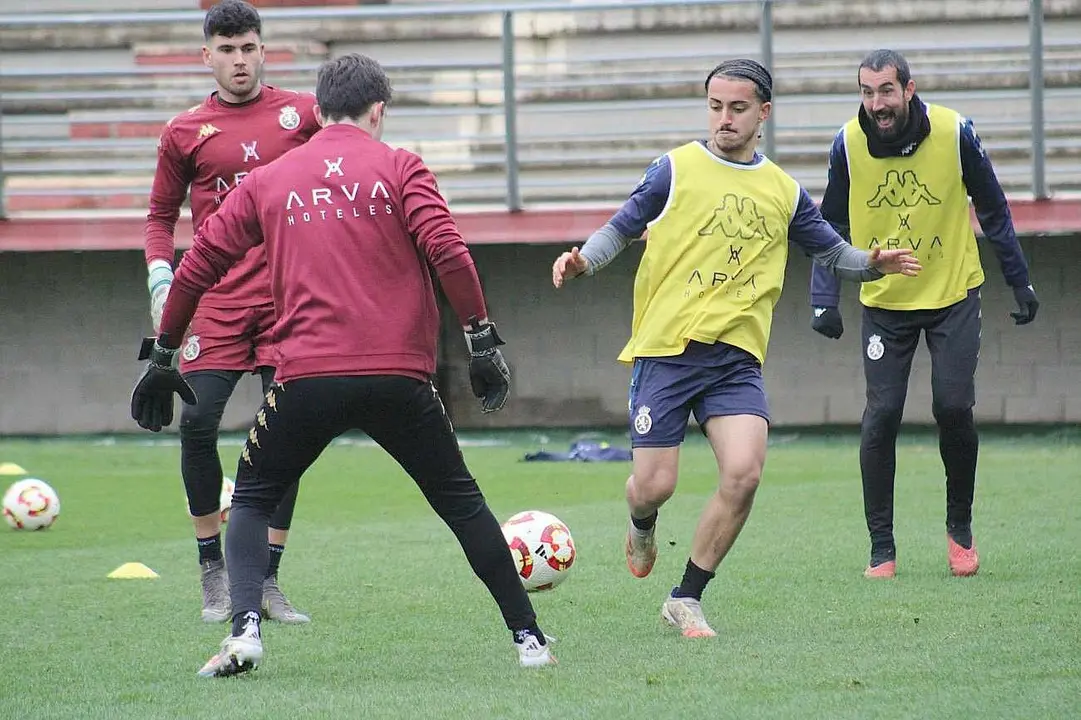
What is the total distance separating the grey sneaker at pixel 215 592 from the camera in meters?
6.60

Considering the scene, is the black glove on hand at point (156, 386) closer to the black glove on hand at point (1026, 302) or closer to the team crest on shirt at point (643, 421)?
the team crest on shirt at point (643, 421)

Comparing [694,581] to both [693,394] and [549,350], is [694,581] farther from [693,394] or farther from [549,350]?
[549,350]

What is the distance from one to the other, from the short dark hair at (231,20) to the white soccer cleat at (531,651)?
8.88ft

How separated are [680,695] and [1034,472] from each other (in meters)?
7.30

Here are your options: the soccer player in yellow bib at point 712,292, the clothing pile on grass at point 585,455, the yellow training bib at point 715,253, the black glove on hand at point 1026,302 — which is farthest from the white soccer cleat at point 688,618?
the clothing pile on grass at point 585,455

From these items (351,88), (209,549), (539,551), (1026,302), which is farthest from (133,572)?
(1026,302)

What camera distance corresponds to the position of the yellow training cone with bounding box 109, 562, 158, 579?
25.9ft

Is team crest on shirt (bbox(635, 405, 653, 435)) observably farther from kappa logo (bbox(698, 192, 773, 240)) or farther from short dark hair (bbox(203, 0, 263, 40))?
short dark hair (bbox(203, 0, 263, 40))

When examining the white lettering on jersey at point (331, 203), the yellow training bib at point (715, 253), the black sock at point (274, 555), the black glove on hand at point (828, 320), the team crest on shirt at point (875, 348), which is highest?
the white lettering on jersey at point (331, 203)

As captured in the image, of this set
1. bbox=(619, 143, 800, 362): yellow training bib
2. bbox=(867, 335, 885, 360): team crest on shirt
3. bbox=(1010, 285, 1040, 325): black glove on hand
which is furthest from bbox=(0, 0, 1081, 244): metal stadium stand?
bbox=(619, 143, 800, 362): yellow training bib

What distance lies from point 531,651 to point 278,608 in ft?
5.15

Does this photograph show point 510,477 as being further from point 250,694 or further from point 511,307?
point 250,694

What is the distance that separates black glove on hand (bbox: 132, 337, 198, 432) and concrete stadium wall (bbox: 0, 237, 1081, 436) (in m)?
9.87

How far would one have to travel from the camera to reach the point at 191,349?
6715mm
